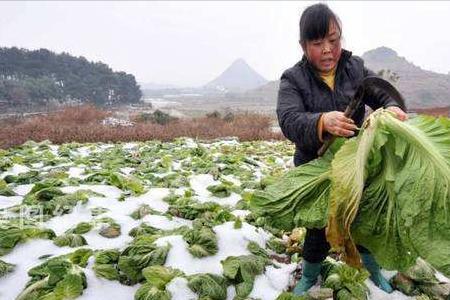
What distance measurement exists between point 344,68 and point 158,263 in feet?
6.10

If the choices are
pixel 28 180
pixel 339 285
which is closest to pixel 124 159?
pixel 28 180

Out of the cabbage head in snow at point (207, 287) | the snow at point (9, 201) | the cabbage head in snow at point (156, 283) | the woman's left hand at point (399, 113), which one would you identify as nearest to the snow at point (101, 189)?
the snow at point (9, 201)

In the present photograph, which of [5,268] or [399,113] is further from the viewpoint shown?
[5,268]

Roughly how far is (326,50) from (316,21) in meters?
0.18

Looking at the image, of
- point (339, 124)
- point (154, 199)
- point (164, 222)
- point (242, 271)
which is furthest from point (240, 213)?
point (339, 124)

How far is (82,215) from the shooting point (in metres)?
4.30

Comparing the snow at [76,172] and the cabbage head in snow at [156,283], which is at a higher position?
the cabbage head in snow at [156,283]

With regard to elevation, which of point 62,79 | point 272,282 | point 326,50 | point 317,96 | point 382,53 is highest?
point 382,53

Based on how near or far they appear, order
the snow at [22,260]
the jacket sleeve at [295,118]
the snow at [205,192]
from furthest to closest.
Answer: the snow at [205,192], the snow at [22,260], the jacket sleeve at [295,118]

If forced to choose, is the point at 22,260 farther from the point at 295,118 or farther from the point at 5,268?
the point at 295,118

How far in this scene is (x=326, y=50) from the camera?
8.73ft

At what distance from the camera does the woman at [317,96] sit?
2.58 metres

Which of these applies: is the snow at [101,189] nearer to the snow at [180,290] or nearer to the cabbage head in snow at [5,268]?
the cabbage head in snow at [5,268]

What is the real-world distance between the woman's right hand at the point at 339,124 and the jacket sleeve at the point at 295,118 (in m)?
0.09
